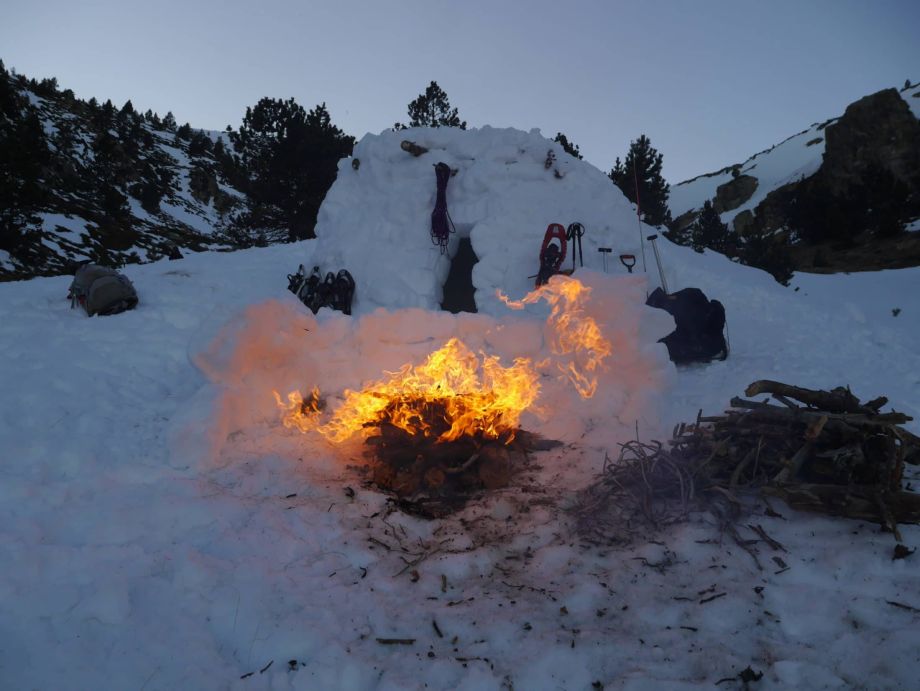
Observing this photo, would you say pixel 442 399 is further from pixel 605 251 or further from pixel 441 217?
pixel 605 251

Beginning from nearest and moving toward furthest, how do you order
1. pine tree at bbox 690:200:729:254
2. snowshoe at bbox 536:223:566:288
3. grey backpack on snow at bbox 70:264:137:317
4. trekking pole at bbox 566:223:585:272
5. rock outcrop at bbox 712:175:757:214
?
1. grey backpack on snow at bbox 70:264:137:317
2. snowshoe at bbox 536:223:566:288
3. trekking pole at bbox 566:223:585:272
4. pine tree at bbox 690:200:729:254
5. rock outcrop at bbox 712:175:757:214

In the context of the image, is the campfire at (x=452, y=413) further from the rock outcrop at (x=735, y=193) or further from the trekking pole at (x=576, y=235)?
the rock outcrop at (x=735, y=193)

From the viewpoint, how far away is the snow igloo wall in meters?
8.98

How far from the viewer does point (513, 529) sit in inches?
136

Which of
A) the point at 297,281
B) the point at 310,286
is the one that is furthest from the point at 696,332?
the point at 297,281

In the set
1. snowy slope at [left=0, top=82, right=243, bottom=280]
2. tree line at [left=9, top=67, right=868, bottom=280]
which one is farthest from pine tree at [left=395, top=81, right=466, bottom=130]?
snowy slope at [left=0, top=82, right=243, bottom=280]

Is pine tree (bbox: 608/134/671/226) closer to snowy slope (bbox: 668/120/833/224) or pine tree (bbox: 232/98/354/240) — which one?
pine tree (bbox: 232/98/354/240)

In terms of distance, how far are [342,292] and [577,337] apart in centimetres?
545

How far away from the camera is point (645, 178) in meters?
21.7

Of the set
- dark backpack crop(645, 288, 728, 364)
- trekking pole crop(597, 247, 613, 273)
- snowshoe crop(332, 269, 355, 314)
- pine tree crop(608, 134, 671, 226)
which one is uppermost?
pine tree crop(608, 134, 671, 226)

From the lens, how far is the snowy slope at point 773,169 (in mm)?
36806

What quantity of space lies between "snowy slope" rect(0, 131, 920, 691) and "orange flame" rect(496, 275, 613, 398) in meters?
0.14

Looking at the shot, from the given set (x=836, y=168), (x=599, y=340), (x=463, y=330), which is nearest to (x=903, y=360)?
(x=599, y=340)

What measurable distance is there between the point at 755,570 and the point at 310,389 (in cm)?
437
